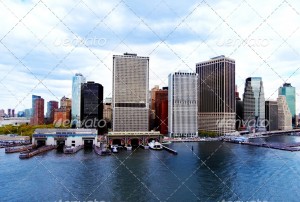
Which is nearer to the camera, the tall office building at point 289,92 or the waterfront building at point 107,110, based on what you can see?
the waterfront building at point 107,110

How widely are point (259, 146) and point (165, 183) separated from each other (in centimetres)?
1120

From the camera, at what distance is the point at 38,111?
59.7ft

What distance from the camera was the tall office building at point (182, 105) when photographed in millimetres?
20656

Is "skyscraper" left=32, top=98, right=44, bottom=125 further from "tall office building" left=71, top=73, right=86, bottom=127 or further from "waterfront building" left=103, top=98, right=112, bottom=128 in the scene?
"waterfront building" left=103, top=98, right=112, bottom=128

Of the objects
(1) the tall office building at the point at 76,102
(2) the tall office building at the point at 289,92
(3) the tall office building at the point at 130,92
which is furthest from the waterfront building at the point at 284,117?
(1) the tall office building at the point at 76,102

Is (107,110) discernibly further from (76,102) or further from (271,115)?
(271,115)

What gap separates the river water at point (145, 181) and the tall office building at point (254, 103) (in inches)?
705

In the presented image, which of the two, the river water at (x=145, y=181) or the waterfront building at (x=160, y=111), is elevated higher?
the waterfront building at (x=160, y=111)

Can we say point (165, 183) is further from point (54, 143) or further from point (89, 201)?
point (54, 143)

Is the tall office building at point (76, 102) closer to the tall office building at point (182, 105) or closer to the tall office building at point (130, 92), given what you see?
the tall office building at point (130, 92)

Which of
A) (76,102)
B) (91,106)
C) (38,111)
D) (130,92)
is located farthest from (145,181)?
(76,102)

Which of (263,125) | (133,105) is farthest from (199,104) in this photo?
(263,125)

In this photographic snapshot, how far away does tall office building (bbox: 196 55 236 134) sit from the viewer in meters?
19.9

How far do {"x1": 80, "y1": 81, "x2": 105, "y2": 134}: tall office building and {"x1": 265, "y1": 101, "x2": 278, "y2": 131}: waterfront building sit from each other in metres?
16.9
